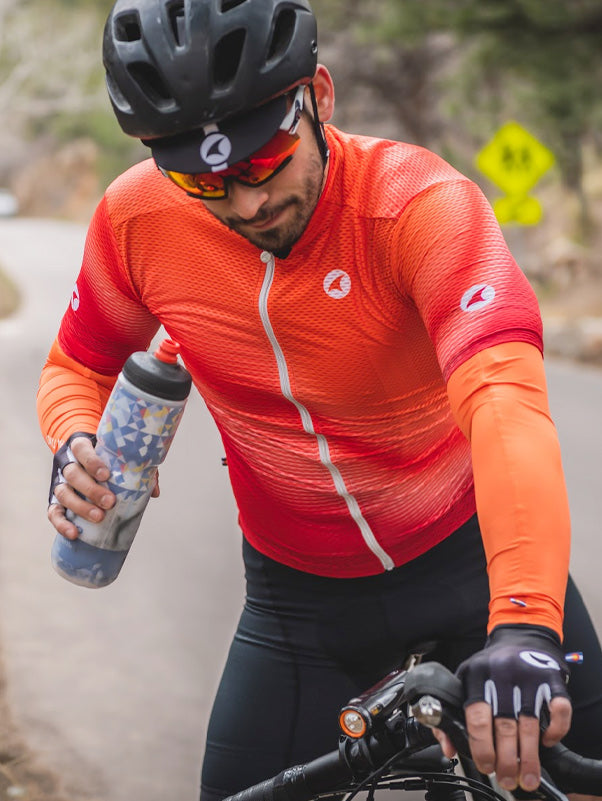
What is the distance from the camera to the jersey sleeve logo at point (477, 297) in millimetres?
2078

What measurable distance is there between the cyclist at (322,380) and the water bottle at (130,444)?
0.04 m

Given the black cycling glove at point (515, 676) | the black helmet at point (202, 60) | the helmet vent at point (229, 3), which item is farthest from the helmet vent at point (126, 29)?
the black cycling glove at point (515, 676)

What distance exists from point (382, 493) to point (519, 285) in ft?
2.06

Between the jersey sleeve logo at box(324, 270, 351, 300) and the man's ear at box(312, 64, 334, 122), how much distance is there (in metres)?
0.32

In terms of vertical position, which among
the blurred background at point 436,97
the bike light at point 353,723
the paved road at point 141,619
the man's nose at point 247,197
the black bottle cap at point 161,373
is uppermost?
the man's nose at point 247,197

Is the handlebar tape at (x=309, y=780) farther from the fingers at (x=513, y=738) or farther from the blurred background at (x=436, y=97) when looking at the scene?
the blurred background at (x=436, y=97)

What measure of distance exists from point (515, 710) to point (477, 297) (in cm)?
73

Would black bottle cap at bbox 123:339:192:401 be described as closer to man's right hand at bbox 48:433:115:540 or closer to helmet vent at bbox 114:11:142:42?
man's right hand at bbox 48:433:115:540

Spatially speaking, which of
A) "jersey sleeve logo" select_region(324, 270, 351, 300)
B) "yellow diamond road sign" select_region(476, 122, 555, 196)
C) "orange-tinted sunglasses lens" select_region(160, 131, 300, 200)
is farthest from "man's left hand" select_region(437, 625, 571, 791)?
"yellow diamond road sign" select_region(476, 122, 555, 196)

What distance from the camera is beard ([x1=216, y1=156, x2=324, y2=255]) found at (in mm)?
2264

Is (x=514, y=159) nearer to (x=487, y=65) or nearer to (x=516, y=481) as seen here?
(x=487, y=65)

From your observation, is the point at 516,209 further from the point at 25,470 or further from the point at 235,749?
the point at 235,749

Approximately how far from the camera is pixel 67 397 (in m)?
2.72

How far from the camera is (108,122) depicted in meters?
48.0
